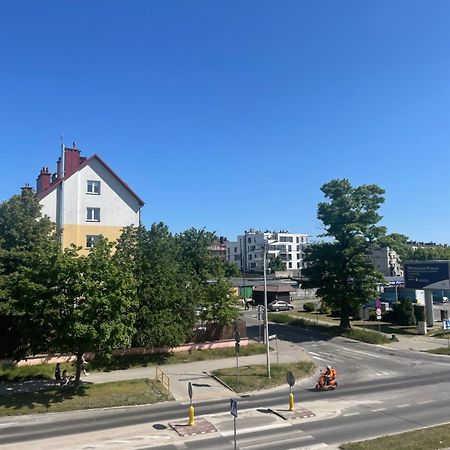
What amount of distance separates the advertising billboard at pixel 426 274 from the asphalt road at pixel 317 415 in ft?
56.6

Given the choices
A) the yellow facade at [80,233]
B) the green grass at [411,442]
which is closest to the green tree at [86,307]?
the green grass at [411,442]

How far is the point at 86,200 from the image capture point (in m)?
44.1

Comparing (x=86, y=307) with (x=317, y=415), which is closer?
(x=317, y=415)

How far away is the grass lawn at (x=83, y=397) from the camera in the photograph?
75.3 ft

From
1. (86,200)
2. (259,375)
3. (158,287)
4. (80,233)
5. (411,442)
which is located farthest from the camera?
(86,200)

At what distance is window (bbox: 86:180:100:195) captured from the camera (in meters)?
44.3

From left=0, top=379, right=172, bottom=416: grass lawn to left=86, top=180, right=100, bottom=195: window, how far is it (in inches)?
851

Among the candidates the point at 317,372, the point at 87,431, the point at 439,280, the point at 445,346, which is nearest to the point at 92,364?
the point at 87,431

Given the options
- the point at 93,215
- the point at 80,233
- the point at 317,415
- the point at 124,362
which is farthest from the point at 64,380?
the point at 93,215

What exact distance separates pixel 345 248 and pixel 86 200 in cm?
2446

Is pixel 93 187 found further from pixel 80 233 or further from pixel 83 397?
pixel 83 397

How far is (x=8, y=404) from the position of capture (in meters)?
23.2

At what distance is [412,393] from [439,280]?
2524 cm

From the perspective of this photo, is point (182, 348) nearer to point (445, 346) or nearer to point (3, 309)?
point (3, 309)
